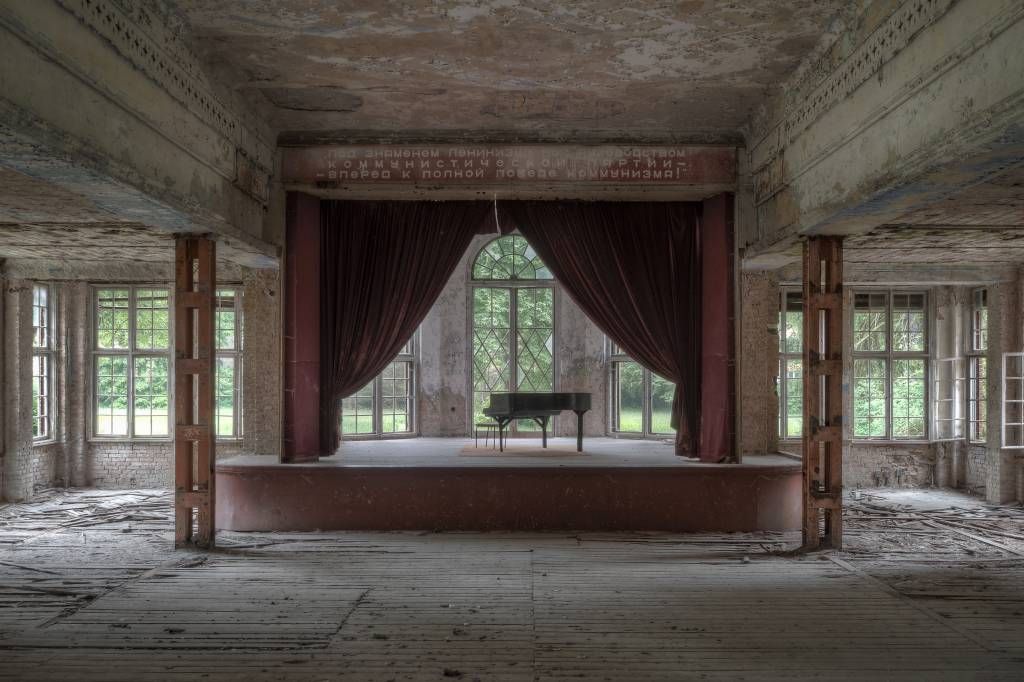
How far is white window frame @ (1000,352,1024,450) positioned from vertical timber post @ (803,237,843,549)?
15.7 feet

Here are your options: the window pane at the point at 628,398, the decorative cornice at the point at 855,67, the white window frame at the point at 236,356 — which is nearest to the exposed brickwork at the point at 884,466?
the window pane at the point at 628,398

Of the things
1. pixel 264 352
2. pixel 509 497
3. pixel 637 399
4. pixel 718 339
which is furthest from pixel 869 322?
pixel 264 352

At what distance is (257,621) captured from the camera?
4.86 metres

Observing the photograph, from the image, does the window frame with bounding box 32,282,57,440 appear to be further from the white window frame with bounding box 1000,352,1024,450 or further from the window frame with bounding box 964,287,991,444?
the window frame with bounding box 964,287,991,444

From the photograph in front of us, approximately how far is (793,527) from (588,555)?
2308 mm

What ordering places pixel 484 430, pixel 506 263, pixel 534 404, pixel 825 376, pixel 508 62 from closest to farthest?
1. pixel 508 62
2. pixel 825 376
3. pixel 534 404
4. pixel 484 430
5. pixel 506 263

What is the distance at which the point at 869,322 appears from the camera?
11.1m

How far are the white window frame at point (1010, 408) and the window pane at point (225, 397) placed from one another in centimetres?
1002

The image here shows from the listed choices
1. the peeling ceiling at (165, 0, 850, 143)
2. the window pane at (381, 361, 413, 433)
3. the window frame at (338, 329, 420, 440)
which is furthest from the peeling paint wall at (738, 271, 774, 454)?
the window pane at (381, 361, 413, 433)

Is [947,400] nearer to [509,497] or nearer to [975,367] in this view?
[975,367]

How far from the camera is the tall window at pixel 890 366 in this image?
11023 mm

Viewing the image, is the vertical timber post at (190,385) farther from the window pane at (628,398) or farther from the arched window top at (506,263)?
the window pane at (628,398)

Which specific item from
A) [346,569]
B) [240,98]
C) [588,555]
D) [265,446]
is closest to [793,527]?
[588,555]

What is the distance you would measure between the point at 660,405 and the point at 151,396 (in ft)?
23.1
